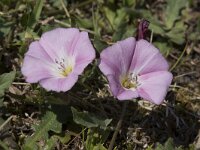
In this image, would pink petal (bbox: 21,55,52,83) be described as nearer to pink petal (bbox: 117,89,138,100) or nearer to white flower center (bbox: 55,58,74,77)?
white flower center (bbox: 55,58,74,77)

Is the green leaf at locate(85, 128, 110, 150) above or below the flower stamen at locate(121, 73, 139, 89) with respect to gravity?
below

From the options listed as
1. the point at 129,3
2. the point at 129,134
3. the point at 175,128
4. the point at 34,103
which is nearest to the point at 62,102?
the point at 34,103

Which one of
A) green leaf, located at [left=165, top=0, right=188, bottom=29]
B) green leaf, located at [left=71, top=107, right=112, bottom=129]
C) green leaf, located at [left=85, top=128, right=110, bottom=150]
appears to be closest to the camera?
green leaf, located at [left=71, top=107, right=112, bottom=129]

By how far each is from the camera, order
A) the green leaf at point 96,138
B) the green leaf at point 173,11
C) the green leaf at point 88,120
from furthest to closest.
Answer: the green leaf at point 173,11
the green leaf at point 96,138
the green leaf at point 88,120

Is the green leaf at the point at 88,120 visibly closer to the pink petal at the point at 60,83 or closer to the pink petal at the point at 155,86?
the pink petal at the point at 60,83

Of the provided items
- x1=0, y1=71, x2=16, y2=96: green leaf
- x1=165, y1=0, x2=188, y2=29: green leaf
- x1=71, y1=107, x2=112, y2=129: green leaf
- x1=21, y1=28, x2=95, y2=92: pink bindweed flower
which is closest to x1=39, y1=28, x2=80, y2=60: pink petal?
x1=21, y1=28, x2=95, y2=92: pink bindweed flower

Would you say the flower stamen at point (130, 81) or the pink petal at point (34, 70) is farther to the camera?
the flower stamen at point (130, 81)

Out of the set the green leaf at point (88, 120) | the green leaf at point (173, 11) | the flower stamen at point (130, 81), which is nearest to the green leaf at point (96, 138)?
the green leaf at point (88, 120)

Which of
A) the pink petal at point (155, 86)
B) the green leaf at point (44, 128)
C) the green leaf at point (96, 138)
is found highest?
the pink petal at point (155, 86)
